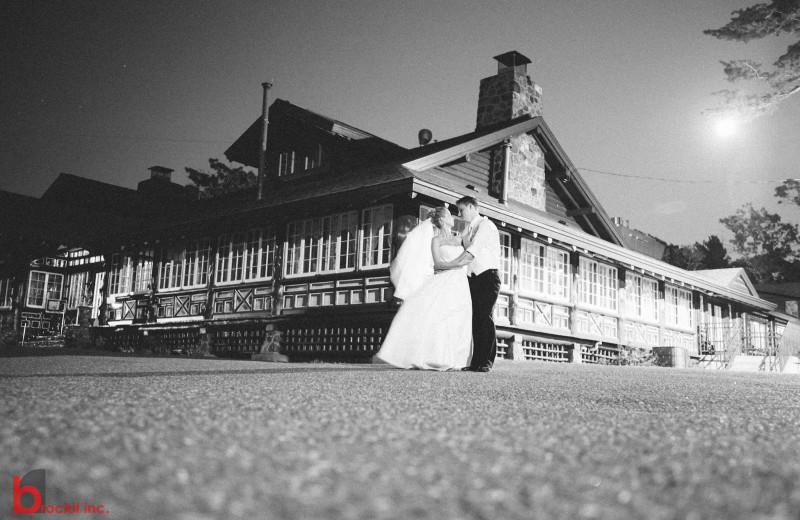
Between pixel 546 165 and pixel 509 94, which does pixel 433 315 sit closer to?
pixel 509 94

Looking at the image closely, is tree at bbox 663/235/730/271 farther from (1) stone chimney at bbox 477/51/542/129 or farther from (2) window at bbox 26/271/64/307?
(2) window at bbox 26/271/64/307

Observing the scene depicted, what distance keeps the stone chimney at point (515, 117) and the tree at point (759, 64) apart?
5015 millimetres

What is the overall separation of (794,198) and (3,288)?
31906mm

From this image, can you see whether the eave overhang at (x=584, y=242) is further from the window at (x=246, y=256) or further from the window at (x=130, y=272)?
the window at (x=130, y=272)

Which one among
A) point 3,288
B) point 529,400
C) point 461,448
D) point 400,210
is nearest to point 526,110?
point 400,210

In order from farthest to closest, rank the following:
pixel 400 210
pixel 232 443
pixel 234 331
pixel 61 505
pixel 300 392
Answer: pixel 234 331 < pixel 400 210 < pixel 300 392 < pixel 232 443 < pixel 61 505

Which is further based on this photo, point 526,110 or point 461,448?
point 526,110

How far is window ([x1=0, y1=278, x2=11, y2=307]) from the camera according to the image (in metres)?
25.8

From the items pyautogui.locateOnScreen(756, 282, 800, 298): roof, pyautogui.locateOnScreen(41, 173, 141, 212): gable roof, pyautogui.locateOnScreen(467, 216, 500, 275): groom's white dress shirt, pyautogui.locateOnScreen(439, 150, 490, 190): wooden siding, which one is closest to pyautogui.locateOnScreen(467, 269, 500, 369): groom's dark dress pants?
pyautogui.locateOnScreen(467, 216, 500, 275): groom's white dress shirt

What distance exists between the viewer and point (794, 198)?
Result: 23.8 m

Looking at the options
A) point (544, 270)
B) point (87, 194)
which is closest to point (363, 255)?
point (544, 270)

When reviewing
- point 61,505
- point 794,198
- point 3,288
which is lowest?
point 61,505

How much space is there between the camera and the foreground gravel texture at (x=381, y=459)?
112cm

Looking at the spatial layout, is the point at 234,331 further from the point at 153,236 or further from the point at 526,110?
the point at 526,110
